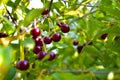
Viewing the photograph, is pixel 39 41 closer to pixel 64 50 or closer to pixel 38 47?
pixel 38 47

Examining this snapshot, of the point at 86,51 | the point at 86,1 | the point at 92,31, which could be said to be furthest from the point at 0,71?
the point at 86,1

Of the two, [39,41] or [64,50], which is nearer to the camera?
[64,50]

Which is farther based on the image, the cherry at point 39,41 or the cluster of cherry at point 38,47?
the cherry at point 39,41

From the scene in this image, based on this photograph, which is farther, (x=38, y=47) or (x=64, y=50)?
(x=38, y=47)

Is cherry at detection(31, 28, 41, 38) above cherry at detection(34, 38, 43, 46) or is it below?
above

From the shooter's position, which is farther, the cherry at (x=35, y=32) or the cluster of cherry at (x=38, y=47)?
the cherry at (x=35, y=32)

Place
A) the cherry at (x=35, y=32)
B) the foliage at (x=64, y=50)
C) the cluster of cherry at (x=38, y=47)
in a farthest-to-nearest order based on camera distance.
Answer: the cherry at (x=35, y=32), the cluster of cherry at (x=38, y=47), the foliage at (x=64, y=50)

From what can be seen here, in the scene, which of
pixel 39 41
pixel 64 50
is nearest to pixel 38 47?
pixel 39 41

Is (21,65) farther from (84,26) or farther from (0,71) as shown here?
(84,26)

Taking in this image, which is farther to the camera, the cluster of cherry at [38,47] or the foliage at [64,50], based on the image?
the cluster of cherry at [38,47]

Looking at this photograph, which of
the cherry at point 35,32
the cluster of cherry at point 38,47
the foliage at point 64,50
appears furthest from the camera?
the cherry at point 35,32

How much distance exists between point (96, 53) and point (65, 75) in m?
0.49

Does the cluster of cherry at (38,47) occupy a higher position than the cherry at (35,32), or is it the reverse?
the cherry at (35,32)

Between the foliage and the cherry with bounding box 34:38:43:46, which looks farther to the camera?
the cherry with bounding box 34:38:43:46
